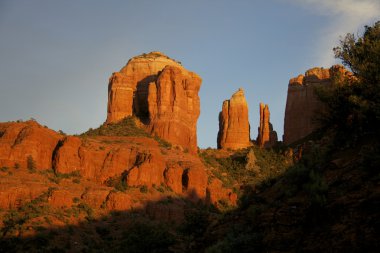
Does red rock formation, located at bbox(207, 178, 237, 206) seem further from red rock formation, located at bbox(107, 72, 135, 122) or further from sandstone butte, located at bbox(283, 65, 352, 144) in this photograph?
sandstone butte, located at bbox(283, 65, 352, 144)

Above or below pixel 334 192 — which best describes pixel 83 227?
below

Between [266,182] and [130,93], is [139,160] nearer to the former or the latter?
[130,93]

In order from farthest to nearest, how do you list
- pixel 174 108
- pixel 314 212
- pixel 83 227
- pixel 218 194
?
pixel 174 108 → pixel 218 194 → pixel 83 227 → pixel 314 212

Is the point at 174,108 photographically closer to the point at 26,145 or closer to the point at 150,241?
the point at 26,145

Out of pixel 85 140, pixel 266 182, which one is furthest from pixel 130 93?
pixel 266 182

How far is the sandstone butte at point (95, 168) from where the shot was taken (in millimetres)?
62000

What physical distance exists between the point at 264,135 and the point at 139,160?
45.8m

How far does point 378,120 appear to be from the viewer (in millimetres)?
22703

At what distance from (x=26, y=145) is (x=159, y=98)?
26.1 metres

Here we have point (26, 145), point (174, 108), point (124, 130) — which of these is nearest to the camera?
point (26, 145)

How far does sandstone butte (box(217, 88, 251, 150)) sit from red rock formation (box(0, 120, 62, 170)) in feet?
148

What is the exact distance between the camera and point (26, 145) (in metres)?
66.6

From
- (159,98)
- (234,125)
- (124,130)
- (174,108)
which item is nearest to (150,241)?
(124,130)

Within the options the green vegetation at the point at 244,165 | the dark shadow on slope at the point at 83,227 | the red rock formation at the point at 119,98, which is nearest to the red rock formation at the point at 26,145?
the dark shadow on slope at the point at 83,227
